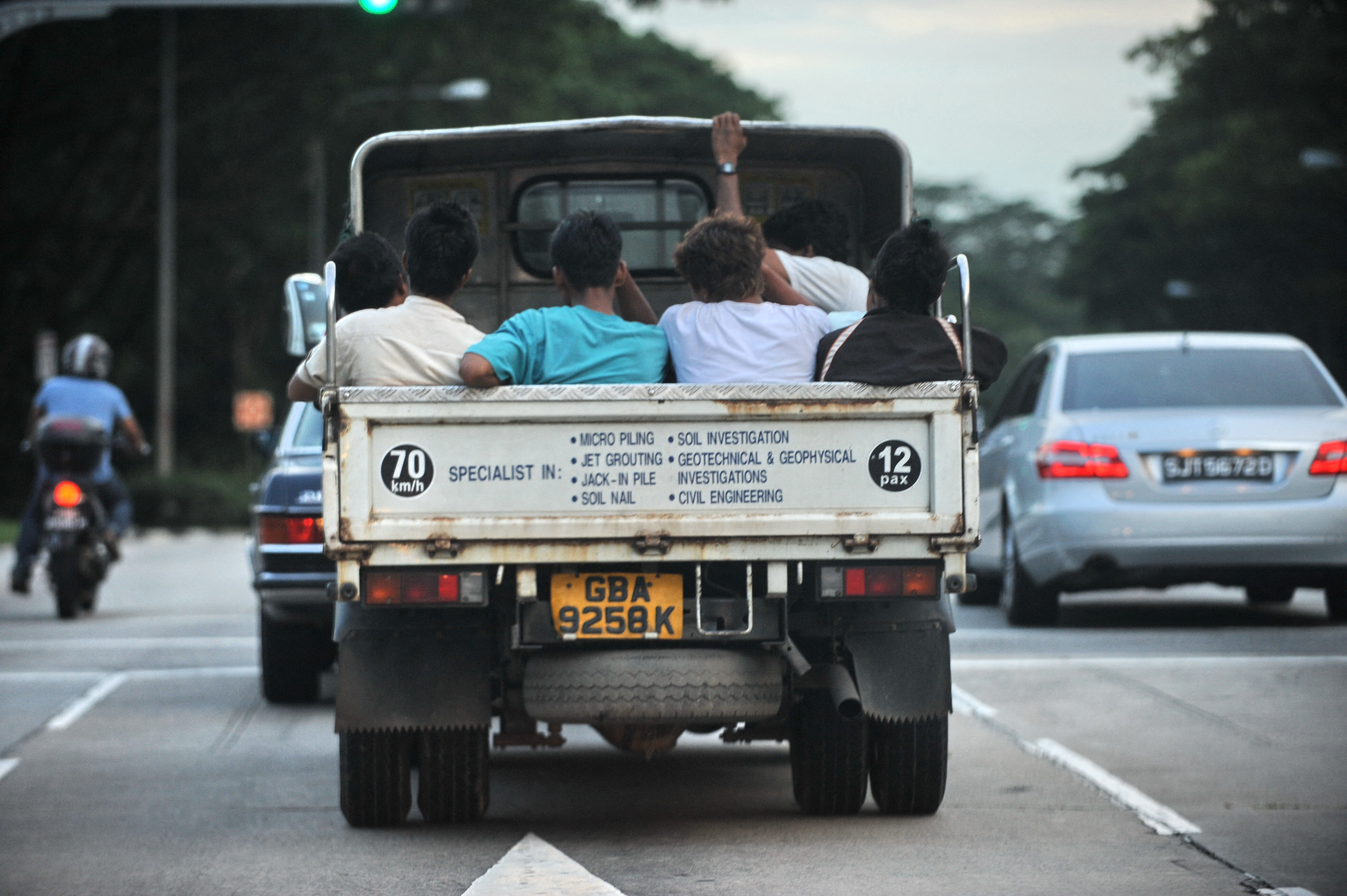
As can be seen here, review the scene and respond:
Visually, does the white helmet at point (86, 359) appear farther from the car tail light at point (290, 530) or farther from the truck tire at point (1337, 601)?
the truck tire at point (1337, 601)

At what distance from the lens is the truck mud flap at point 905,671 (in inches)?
246

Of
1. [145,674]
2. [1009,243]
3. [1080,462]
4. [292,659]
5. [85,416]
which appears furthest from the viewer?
[1009,243]

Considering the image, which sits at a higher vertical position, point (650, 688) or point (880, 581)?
point (880, 581)

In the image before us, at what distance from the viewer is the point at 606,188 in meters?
9.26

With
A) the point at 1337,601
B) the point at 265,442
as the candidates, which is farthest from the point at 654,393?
the point at 1337,601

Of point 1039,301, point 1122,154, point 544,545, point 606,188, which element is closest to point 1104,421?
point 606,188

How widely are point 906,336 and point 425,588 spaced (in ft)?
5.27

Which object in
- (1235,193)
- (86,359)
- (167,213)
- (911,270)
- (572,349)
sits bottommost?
(572,349)

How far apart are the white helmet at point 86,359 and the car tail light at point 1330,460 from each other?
26.9ft

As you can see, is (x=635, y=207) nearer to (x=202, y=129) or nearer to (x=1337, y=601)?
(x=1337, y=601)

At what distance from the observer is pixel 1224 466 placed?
11922mm

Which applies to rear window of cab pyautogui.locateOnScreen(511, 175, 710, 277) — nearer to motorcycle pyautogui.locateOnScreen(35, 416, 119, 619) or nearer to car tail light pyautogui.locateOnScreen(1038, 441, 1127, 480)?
car tail light pyautogui.locateOnScreen(1038, 441, 1127, 480)

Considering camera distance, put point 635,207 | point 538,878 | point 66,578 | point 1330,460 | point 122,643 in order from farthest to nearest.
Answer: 1. point 66,578
2. point 122,643
3. point 1330,460
4. point 635,207
5. point 538,878

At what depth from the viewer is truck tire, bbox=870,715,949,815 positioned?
6684mm
